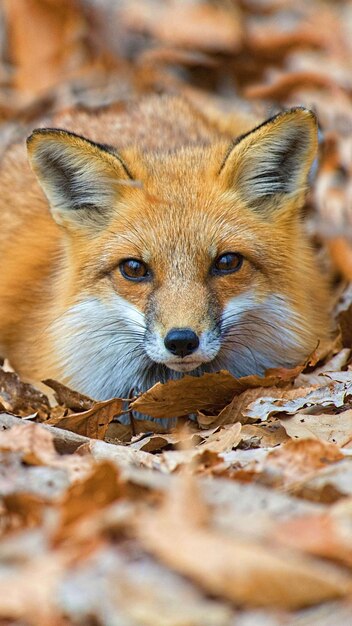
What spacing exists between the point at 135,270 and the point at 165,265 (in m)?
0.27

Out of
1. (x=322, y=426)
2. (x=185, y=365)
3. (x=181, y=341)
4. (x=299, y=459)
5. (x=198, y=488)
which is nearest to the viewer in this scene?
(x=198, y=488)

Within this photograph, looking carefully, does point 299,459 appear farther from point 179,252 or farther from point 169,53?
point 169,53

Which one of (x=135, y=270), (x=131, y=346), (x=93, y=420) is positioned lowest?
(x=93, y=420)

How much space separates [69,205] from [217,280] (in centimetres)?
131

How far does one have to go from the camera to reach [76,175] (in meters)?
6.12

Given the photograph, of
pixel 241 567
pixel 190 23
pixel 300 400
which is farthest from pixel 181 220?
pixel 190 23

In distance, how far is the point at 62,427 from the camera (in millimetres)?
5383

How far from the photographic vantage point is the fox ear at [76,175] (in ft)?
19.2

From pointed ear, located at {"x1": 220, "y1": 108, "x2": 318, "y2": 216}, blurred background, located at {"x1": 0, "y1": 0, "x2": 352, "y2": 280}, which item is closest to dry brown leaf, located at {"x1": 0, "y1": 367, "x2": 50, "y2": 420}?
pointed ear, located at {"x1": 220, "y1": 108, "x2": 318, "y2": 216}

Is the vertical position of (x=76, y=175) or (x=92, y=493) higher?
(x=76, y=175)

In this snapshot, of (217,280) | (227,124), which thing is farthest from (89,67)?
(217,280)

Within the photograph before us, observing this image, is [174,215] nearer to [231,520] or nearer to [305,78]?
[231,520]

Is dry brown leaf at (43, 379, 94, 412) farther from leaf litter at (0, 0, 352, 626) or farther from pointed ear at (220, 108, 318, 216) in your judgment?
pointed ear at (220, 108, 318, 216)

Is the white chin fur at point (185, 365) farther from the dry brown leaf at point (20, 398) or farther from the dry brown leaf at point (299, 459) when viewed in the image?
the dry brown leaf at point (299, 459)
